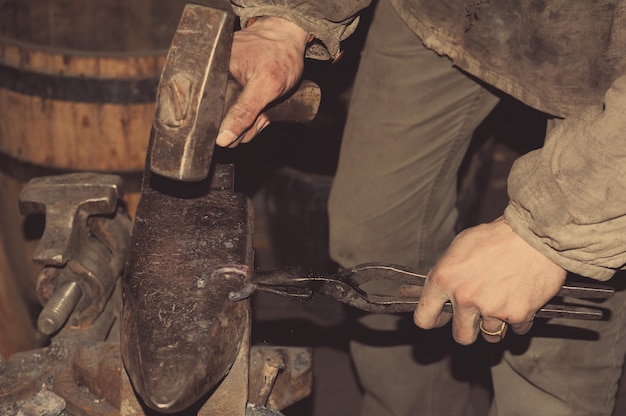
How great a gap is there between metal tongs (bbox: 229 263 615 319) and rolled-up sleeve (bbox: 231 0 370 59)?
1.41ft

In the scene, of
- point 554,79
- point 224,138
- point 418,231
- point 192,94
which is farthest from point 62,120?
point 554,79

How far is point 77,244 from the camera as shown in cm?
157

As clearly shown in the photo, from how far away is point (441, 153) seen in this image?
5.74 ft

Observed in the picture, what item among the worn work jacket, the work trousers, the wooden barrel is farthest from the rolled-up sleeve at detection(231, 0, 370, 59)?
the wooden barrel

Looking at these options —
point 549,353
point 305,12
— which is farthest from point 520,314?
point 305,12

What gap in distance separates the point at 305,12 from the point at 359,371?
88 cm

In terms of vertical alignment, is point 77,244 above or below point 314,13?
below

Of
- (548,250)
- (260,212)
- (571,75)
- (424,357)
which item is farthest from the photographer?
(260,212)

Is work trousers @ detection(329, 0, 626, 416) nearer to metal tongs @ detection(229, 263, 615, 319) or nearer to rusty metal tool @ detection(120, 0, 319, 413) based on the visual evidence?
metal tongs @ detection(229, 263, 615, 319)

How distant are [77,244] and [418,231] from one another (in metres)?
0.72

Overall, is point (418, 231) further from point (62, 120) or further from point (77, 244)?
point (62, 120)

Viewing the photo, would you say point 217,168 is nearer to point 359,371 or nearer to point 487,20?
point 487,20

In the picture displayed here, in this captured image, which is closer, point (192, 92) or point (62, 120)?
point (192, 92)

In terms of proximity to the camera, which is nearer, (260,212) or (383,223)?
(383,223)
